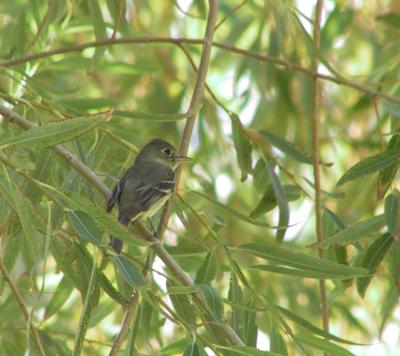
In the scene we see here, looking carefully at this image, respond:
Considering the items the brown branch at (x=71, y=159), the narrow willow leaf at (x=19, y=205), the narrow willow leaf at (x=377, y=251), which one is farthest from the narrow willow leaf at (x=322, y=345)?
the narrow willow leaf at (x=19, y=205)

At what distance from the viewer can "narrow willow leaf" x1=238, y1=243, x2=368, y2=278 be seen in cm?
279

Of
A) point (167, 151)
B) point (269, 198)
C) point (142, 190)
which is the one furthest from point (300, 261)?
point (167, 151)

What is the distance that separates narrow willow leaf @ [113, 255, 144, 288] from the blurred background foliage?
0.01 meters

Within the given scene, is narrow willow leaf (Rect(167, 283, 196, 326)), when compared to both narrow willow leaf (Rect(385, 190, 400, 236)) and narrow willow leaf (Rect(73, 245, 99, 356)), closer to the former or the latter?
narrow willow leaf (Rect(73, 245, 99, 356))

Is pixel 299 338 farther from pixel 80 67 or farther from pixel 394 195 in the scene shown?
pixel 80 67

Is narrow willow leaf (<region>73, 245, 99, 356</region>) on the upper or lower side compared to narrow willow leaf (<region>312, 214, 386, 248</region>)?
lower

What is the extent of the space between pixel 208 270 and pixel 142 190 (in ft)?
2.44

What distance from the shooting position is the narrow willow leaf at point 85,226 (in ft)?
8.59

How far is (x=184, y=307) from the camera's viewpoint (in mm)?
2980

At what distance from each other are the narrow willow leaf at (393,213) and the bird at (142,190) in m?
0.70

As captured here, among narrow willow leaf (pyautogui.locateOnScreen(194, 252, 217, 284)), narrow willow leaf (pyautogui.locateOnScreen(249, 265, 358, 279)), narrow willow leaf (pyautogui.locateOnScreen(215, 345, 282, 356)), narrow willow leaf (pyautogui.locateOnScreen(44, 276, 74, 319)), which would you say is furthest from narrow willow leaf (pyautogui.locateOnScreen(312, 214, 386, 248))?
narrow willow leaf (pyautogui.locateOnScreen(44, 276, 74, 319))

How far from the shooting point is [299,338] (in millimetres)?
2857

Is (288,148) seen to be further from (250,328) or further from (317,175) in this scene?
(250,328)

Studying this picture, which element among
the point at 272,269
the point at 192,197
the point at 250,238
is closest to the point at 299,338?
the point at 272,269
